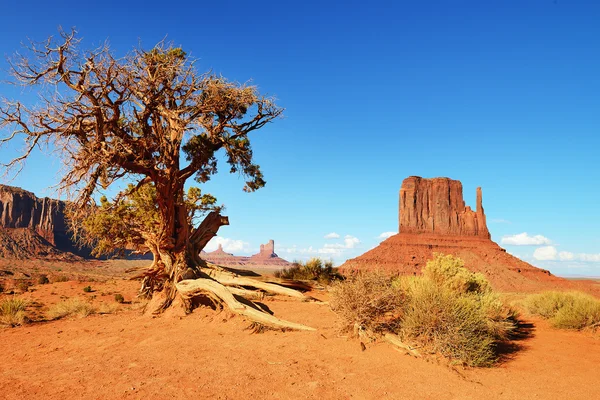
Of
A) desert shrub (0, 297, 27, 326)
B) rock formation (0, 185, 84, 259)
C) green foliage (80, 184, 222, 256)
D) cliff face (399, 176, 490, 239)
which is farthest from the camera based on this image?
rock formation (0, 185, 84, 259)

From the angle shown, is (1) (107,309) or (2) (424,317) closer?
(2) (424,317)

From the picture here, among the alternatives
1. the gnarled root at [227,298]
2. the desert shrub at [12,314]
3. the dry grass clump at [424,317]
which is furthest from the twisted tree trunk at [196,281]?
the desert shrub at [12,314]

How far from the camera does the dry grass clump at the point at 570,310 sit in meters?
11.7

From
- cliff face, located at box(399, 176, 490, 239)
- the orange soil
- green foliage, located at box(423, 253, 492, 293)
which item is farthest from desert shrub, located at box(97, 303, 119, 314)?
cliff face, located at box(399, 176, 490, 239)

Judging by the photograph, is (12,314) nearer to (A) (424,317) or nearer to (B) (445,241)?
(A) (424,317)

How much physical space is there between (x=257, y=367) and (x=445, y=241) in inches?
3440

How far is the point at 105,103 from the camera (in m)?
12.1

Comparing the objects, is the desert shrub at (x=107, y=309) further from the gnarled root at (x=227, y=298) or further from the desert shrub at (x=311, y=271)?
the desert shrub at (x=311, y=271)

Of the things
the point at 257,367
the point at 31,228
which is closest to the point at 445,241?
the point at 257,367

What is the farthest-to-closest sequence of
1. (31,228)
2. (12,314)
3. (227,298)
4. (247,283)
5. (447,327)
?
(31,228) → (247,283) → (12,314) → (227,298) → (447,327)

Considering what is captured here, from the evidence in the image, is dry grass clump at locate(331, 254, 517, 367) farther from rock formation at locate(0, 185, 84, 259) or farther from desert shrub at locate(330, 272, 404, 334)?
rock formation at locate(0, 185, 84, 259)

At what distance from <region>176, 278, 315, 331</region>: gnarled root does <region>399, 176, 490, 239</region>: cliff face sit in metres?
87.3

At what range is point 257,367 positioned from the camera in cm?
700

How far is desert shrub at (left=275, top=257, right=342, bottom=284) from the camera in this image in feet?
76.9
